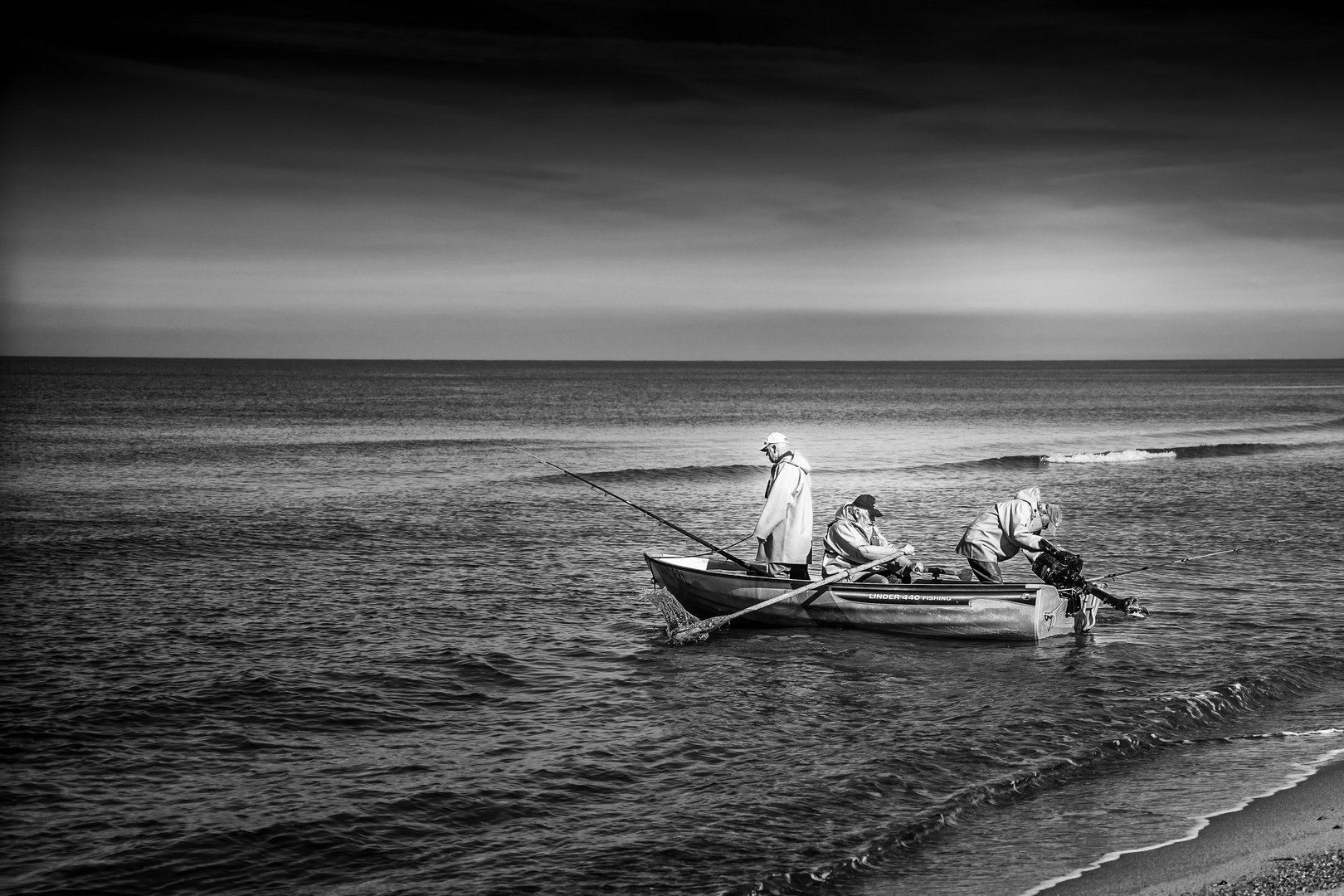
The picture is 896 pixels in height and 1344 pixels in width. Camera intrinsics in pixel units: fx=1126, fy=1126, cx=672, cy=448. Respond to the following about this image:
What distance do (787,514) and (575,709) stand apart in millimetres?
4304

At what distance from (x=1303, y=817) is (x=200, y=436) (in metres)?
52.6

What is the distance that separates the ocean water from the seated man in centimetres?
89

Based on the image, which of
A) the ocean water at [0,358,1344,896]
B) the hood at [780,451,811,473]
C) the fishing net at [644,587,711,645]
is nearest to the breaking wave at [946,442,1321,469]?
the ocean water at [0,358,1344,896]

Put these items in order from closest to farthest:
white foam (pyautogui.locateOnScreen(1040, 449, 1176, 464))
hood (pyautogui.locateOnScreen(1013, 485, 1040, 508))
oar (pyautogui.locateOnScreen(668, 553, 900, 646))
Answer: hood (pyautogui.locateOnScreen(1013, 485, 1040, 508))
oar (pyautogui.locateOnScreen(668, 553, 900, 646))
white foam (pyautogui.locateOnScreen(1040, 449, 1176, 464))

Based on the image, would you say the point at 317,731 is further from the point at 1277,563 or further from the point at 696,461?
the point at 696,461

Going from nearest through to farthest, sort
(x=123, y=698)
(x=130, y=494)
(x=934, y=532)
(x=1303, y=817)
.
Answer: (x=1303, y=817) → (x=123, y=698) → (x=934, y=532) → (x=130, y=494)

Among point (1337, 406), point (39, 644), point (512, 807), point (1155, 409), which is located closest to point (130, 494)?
point (39, 644)

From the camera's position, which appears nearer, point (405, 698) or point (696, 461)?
point (405, 698)

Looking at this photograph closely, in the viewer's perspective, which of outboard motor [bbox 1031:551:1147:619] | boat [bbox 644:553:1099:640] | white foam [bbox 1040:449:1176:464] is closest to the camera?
boat [bbox 644:553:1099:640]

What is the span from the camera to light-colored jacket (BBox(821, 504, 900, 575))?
48.4ft

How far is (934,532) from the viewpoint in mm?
24750

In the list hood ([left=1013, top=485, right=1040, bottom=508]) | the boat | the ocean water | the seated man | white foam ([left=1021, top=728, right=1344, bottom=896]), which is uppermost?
hood ([left=1013, top=485, right=1040, bottom=508])

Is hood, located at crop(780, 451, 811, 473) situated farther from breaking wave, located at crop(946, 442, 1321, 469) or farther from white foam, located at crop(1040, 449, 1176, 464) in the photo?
white foam, located at crop(1040, 449, 1176, 464)

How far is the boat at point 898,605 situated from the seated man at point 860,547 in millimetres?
363
